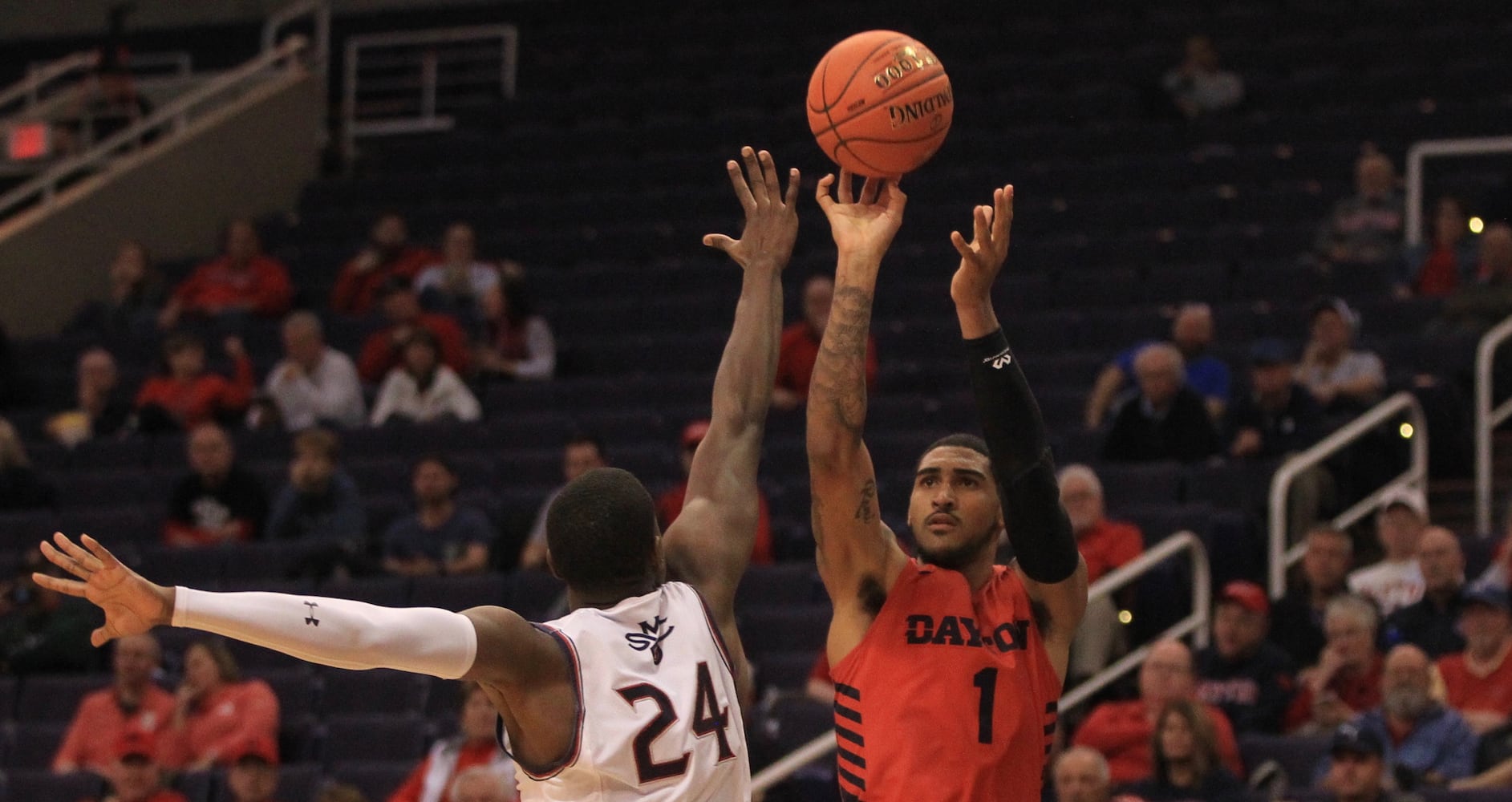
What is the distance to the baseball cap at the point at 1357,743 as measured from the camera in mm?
7777

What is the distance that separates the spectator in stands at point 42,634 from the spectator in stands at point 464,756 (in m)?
2.86

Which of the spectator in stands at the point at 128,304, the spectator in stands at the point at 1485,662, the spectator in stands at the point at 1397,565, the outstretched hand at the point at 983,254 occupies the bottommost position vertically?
the spectator in stands at the point at 1485,662

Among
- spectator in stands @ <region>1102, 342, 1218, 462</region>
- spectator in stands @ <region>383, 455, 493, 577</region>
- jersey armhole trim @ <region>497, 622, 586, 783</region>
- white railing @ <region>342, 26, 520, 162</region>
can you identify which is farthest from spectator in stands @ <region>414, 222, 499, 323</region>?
jersey armhole trim @ <region>497, 622, 586, 783</region>

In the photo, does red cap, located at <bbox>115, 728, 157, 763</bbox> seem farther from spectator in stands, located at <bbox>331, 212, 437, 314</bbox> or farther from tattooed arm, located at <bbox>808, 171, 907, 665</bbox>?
tattooed arm, located at <bbox>808, 171, 907, 665</bbox>

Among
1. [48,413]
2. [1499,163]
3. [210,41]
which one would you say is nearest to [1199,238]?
[1499,163]

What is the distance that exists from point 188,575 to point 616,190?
205 inches

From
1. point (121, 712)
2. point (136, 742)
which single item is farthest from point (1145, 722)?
point (121, 712)

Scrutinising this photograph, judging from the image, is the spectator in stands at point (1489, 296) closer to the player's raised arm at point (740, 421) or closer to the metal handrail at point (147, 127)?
the player's raised arm at point (740, 421)

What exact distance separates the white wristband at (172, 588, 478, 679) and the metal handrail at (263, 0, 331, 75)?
1497 centimetres

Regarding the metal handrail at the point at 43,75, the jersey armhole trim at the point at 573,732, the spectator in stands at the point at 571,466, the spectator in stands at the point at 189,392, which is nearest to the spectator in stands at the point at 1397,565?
the spectator in stands at the point at 571,466

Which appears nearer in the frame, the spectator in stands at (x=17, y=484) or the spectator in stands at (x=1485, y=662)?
the spectator in stands at (x=1485, y=662)

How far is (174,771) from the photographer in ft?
33.3

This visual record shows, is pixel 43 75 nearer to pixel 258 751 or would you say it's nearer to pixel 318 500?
pixel 318 500

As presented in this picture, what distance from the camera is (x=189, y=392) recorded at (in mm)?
13938
